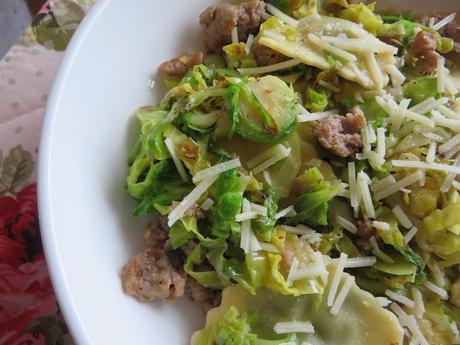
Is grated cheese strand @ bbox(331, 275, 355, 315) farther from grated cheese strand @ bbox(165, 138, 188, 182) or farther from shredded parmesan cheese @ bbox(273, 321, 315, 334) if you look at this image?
grated cheese strand @ bbox(165, 138, 188, 182)

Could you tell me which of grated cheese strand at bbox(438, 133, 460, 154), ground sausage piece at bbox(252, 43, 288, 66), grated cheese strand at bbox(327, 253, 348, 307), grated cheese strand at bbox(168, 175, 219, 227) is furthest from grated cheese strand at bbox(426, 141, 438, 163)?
grated cheese strand at bbox(168, 175, 219, 227)

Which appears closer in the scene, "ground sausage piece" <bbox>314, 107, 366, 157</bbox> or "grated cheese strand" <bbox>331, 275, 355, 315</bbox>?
"grated cheese strand" <bbox>331, 275, 355, 315</bbox>

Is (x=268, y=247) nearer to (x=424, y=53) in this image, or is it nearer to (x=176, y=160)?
(x=176, y=160)

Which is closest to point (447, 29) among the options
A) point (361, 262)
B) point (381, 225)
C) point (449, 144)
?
point (449, 144)

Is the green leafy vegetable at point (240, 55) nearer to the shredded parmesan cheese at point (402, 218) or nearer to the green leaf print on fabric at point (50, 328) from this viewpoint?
the shredded parmesan cheese at point (402, 218)

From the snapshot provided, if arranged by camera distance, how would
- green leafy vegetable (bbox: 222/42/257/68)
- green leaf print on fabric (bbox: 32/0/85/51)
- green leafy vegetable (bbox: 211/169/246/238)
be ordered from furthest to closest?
1. green leaf print on fabric (bbox: 32/0/85/51)
2. green leafy vegetable (bbox: 222/42/257/68)
3. green leafy vegetable (bbox: 211/169/246/238)

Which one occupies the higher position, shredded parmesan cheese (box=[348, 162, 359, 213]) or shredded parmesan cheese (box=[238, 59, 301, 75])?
shredded parmesan cheese (box=[238, 59, 301, 75])

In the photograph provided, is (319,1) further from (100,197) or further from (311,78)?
(100,197)
